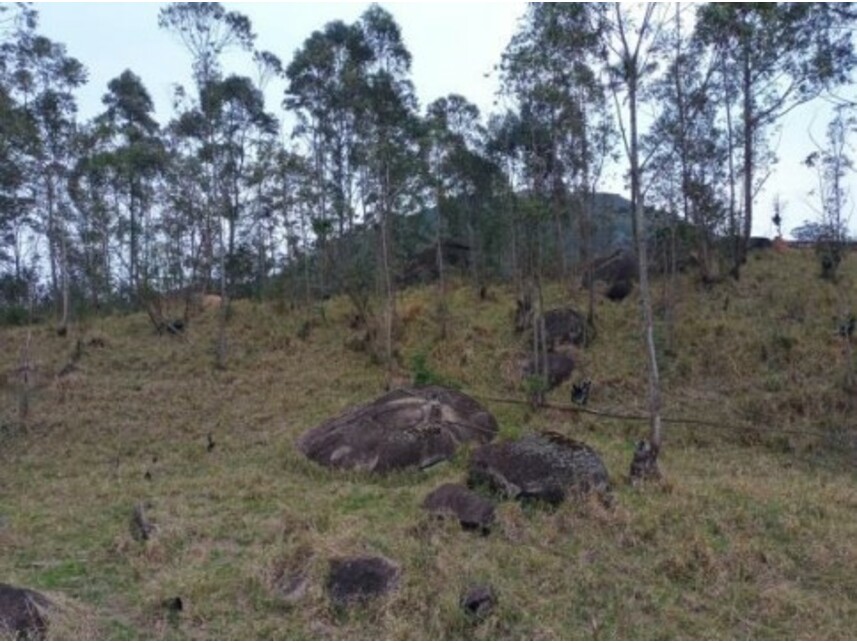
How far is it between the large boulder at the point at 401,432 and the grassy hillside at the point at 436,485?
1.36 feet

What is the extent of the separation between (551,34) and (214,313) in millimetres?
15258

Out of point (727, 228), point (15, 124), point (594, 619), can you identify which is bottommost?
point (594, 619)

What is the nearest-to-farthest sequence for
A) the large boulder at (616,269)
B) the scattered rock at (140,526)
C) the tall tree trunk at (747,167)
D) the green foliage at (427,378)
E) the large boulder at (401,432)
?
the scattered rock at (140,526)
the large boulder at (401,432)
the green foliage at (427,378)
the tall tree trunk at (747,167)
the large boulder at (616,269)

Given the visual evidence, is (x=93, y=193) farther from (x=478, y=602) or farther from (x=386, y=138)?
(x=478, y=602)

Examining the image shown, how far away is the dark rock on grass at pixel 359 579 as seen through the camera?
7.16 meters

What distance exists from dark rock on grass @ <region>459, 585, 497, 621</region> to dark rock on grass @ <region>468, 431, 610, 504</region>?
2.63 m

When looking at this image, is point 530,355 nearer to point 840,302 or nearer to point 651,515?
point 840,302

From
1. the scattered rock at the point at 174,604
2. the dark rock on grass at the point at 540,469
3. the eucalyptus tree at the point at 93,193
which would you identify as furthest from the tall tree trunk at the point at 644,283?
the eucalyptus tree at the point at 93,193

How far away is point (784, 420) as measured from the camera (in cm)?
1537

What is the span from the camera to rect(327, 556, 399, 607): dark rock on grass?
23.5 ft

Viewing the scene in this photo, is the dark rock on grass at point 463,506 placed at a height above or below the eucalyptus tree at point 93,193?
below

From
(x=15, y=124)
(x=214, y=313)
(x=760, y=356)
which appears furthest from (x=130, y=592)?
(x=214, y=313)

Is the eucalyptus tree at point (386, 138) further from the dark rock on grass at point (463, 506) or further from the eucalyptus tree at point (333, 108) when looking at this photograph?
the dark rock on grass at point (463, 506)

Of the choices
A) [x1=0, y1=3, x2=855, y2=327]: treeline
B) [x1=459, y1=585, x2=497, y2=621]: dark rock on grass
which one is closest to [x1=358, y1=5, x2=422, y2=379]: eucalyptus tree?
[x1=0, y1=3, x2=855, y2=327]: treeline
